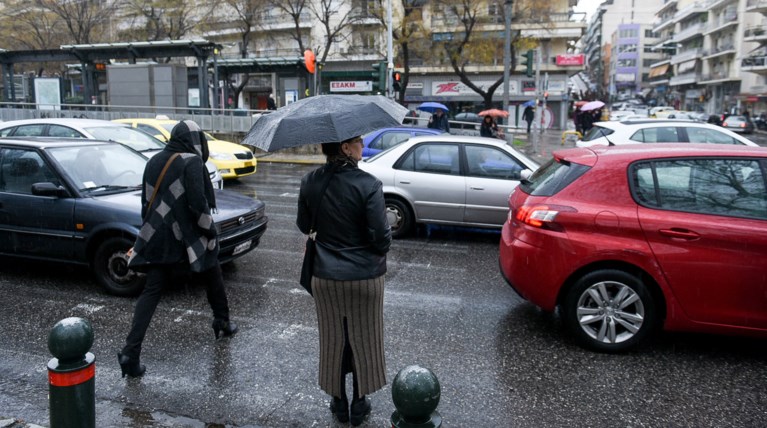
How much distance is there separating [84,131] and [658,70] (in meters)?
101

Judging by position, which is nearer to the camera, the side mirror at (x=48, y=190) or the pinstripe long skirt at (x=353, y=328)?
the pinstripe long skirt at (x=353, y=328)

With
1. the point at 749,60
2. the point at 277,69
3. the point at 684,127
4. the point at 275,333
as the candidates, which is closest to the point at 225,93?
the point at 277,69

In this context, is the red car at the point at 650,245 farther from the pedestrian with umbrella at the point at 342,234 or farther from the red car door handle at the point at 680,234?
the pedestrian with umbrella at the point at 342,234

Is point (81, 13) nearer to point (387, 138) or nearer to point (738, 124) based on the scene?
point (387, 138)

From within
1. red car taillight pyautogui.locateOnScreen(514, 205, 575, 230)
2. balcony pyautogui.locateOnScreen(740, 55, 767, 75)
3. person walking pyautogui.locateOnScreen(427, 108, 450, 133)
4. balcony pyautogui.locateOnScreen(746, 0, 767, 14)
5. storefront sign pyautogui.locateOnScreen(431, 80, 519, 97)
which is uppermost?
balcony pyautogui.locateOnScreen(746, 0, 767, 14)

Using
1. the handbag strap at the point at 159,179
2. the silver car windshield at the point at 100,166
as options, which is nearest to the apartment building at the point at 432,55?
the silver car windshield at the point at 100,166

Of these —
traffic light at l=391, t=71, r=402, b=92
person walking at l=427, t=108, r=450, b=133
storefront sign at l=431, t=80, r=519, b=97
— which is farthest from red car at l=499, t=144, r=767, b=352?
storefront sign at l=431, t=80, r=519, b=97

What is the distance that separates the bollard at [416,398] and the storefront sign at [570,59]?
142 ft

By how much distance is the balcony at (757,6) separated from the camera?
173 ft

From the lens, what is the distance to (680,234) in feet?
14.1

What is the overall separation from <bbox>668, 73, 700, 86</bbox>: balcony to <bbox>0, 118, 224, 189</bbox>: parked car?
3055 inches

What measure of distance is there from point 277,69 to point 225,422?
28212mm

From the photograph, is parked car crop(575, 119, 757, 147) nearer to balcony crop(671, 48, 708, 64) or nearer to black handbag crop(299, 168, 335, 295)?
black handbag crop(299, 168, 335, 295)

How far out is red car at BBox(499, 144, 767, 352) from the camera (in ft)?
13.9
